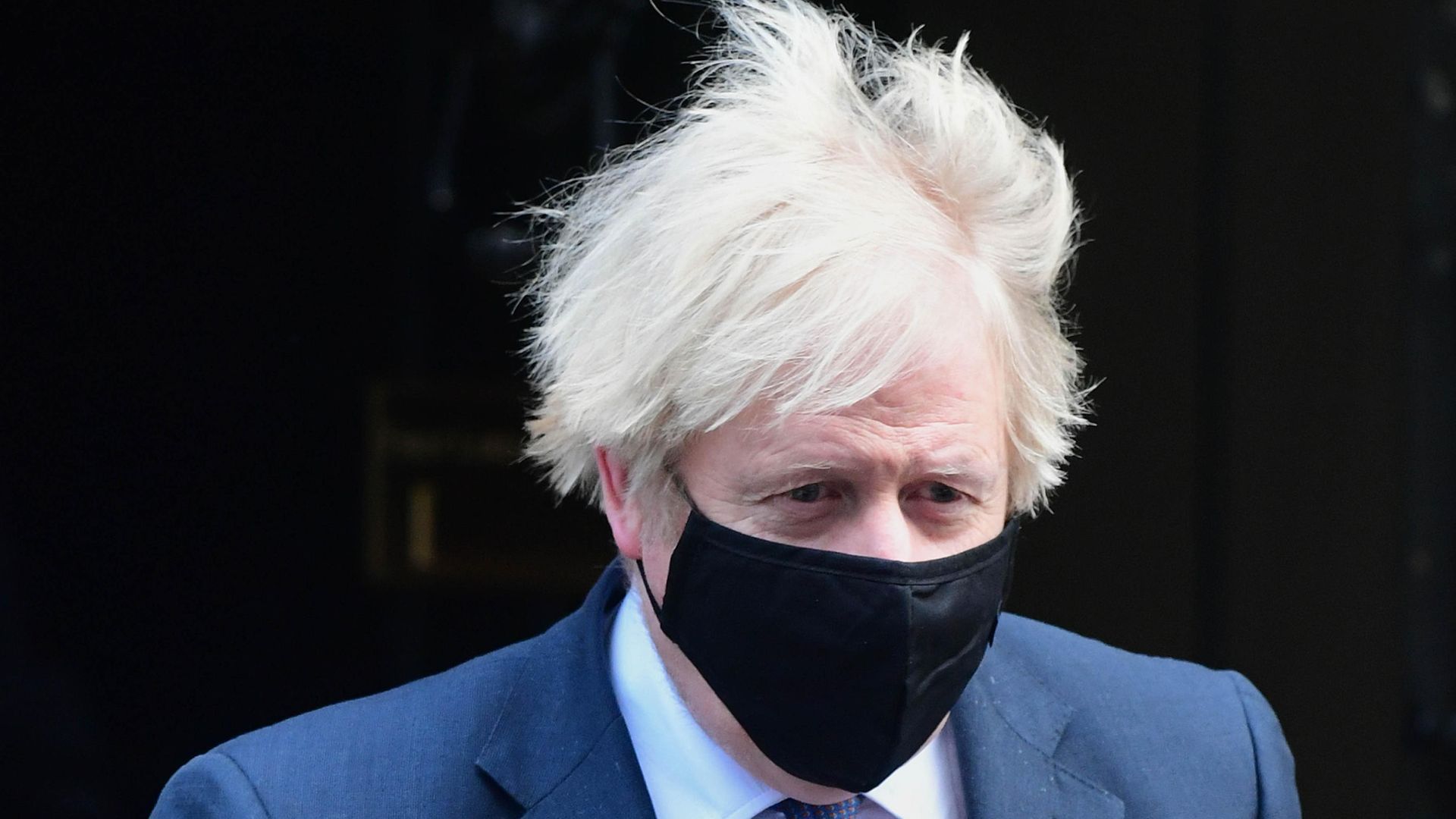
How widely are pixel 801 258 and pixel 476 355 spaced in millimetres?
1931

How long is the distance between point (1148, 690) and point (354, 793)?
1.05 m

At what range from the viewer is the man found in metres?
1.63

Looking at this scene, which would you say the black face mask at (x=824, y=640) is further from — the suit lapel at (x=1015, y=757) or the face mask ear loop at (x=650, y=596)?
the suit lapel at (x=1015, y=757)

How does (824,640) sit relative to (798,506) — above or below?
below

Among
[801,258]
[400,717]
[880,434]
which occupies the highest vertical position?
[801,258]

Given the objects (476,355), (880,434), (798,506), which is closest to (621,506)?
(798,506)

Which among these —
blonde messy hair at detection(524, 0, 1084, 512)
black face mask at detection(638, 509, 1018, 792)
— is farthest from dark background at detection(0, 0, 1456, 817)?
black face mask at detection(638, 509, 1018, 792)

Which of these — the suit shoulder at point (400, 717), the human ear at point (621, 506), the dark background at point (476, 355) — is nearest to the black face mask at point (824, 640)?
the human ear at point (621, 506)

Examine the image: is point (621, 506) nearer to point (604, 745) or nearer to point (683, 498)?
point (683, 498)

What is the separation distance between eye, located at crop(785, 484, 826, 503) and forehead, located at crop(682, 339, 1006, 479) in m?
0.04

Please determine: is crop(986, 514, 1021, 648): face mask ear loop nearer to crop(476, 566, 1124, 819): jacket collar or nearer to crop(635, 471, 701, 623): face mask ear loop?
crop(476, 566, 1124, 819): jacket collar

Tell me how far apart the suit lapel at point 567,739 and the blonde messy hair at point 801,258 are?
0.24 m

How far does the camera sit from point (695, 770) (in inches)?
68.7

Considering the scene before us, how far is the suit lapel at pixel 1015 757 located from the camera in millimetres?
1806
